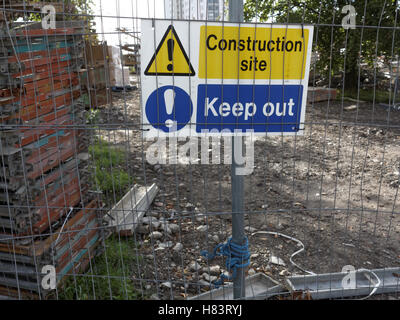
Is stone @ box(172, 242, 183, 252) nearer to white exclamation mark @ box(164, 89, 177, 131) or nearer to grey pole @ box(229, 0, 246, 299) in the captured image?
grey pole @ box(229, 0, 246, 299)

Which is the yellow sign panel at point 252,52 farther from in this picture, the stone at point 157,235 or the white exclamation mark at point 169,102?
the stone at point 157,235

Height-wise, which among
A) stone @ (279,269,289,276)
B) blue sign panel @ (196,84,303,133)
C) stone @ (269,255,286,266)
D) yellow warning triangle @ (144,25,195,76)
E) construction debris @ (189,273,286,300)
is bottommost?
stone @ (279,269,289,276)

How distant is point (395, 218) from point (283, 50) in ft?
10.3

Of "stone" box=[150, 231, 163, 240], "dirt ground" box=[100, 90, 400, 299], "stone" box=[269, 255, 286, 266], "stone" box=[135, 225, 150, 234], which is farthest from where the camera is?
"stone" box=[135, 225, 150, 234]

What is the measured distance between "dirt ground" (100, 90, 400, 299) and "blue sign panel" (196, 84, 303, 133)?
0.16 meters

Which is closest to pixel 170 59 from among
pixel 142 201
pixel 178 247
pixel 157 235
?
pixel 178 247

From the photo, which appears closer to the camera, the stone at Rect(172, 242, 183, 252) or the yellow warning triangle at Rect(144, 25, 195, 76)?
the yellow warning triangle at Rect(144, 25, 195, 76)

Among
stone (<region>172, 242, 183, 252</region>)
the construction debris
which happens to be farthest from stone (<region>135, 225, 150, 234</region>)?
the construction debris

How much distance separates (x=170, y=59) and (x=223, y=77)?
1.11ft

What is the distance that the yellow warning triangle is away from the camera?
2.29m

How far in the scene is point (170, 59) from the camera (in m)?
2.32

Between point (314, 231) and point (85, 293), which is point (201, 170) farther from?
point (85, 293)

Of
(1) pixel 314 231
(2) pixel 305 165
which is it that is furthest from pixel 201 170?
(1) pixel 314 231
